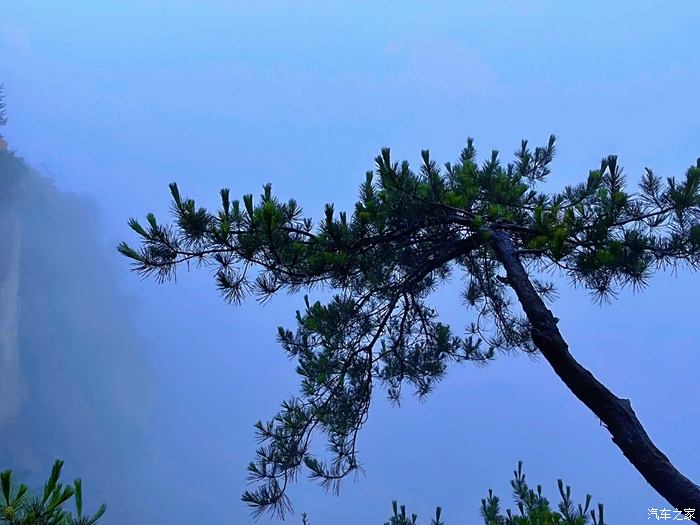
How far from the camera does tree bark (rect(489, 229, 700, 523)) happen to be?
4.59 ft

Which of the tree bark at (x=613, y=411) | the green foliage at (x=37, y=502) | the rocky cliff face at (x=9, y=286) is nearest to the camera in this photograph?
the green foliage at (x=37, y=502)

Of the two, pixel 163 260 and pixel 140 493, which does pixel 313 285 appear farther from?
pixel 140 493

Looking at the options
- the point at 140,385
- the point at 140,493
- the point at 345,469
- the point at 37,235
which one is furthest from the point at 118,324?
the point at 345,469

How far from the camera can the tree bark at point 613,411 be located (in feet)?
4.59

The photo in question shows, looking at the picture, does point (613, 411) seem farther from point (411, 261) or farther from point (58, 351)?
point (58, 351)

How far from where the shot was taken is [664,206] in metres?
1.82

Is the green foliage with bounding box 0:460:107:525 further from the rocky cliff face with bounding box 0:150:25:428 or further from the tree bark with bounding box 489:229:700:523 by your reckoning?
the rocky cliff face with bounding box 0:150:25:428

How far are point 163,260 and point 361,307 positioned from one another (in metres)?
0.68

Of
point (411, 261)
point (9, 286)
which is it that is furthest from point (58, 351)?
point (411, 261)

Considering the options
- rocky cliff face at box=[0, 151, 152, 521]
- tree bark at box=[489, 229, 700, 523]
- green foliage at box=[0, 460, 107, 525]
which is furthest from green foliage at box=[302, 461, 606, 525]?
rocky cliff face at box=[0, 151, 152, 521]

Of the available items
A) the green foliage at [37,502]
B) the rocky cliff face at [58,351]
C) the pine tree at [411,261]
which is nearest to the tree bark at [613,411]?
the pine tree at [411,261]

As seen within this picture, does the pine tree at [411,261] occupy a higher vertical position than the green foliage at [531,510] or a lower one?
higher

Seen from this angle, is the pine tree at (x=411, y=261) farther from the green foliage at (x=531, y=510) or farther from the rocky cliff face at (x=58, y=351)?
the rocky cliff face at (x=58, y=351)

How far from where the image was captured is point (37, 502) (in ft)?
2.92
